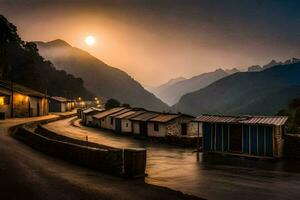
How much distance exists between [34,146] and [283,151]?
71.6ft

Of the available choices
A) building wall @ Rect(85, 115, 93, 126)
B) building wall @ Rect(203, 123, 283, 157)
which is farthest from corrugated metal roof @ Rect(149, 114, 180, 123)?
building wall @ Rect(85, 115, 93, 126)

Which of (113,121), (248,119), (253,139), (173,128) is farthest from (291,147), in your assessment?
(113,121)

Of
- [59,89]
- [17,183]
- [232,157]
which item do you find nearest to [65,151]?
[17,183]

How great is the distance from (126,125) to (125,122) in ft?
2.17

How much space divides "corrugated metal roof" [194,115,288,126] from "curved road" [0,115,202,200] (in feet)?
60.3

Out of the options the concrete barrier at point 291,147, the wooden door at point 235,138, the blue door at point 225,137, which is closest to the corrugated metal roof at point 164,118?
the blue door at point 225,137

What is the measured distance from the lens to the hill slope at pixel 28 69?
4961 inches

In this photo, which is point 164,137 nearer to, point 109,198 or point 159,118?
point 159,118

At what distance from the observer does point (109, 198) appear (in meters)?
12.8

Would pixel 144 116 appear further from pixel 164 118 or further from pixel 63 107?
pixel 63 107

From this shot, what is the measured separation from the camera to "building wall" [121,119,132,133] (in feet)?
192

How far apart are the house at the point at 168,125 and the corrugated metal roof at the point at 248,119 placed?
49.5ft

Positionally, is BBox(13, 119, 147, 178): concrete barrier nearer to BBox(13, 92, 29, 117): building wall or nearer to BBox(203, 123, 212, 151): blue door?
BBox(203, 123, 212, 151): blue door

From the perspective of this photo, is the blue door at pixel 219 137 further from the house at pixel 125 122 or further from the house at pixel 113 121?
the house at pixel 113 121
